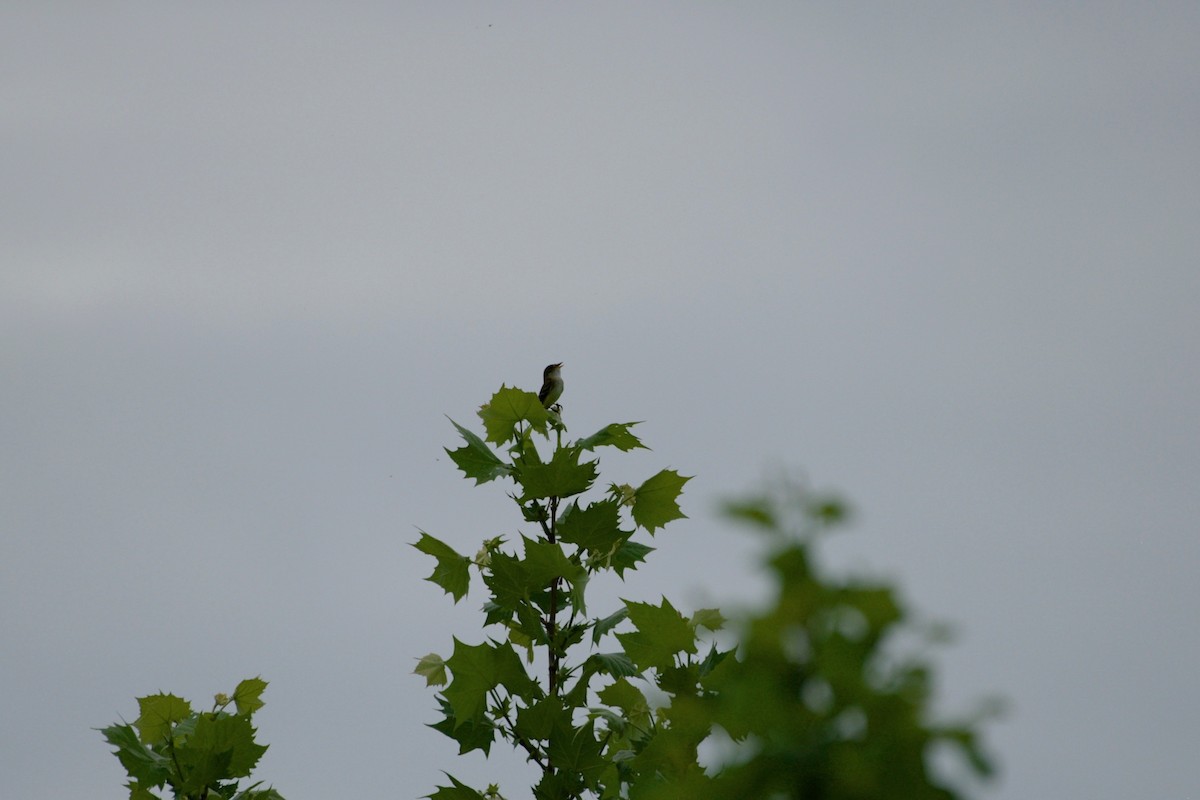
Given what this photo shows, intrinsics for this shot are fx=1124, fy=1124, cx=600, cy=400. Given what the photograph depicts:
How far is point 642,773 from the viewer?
4453 mm

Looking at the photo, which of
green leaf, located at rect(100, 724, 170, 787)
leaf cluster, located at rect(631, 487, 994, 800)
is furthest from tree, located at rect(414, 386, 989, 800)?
green leaf, located at rect(100, 724, 170, 787)

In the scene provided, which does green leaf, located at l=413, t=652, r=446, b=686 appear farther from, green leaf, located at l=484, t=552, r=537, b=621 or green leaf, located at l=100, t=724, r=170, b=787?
green leaf, located at l=100, t=724, r=170, b=787

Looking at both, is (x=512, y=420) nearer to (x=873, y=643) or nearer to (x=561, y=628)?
(x=561, y=628)

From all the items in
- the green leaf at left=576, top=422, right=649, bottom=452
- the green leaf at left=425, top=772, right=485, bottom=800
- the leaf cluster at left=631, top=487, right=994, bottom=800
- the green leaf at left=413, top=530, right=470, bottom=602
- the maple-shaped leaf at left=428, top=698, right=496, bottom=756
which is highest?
the green leaf at left=576, top=422, right=649, bottom=452

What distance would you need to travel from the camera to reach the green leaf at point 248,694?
6.69 m

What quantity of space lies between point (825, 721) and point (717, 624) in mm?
4170

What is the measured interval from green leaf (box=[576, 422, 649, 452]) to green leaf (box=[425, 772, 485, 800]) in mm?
1984

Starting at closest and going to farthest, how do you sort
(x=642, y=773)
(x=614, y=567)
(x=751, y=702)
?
(x=751, y=702), (x=642, y=773), (x=614, y=567)

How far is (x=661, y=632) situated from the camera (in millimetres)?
4816

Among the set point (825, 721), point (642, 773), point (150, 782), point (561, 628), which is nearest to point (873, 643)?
point (825, 721)

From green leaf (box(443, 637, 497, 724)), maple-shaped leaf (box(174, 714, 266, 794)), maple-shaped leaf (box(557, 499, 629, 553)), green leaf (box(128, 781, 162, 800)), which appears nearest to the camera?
green leaf (box(443, 637, 497, 724))

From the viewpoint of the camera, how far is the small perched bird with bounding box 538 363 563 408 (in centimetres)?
691

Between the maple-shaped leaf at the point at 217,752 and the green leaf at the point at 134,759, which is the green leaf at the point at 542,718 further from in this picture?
the green leaf at the point at 134,759

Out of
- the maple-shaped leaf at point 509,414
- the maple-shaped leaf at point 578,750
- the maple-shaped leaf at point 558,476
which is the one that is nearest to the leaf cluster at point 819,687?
the maple-shaped leaf at point 578,750
